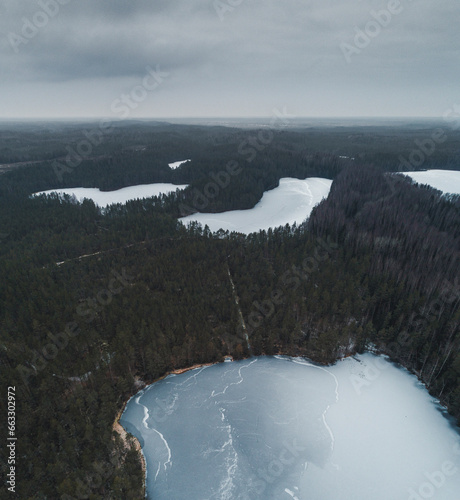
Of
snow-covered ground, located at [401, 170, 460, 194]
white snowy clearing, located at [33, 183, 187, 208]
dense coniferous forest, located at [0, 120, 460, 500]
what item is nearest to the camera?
dense coniferous forest, located at [0, 120, 460, 500]

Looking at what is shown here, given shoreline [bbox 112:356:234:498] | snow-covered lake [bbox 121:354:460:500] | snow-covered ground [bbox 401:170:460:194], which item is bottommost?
snow-covered lake [bbox 121:354:460:500]

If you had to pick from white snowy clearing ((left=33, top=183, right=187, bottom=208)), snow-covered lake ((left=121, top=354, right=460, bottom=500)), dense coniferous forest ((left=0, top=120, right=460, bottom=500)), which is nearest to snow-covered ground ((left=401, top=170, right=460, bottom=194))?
dense coniferous forest ((left=0, top=120, right=460, bottom=500))

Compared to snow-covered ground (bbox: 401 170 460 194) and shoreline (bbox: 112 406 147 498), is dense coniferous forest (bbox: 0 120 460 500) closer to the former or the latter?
shoreline (bbox: 112 406 147 498)

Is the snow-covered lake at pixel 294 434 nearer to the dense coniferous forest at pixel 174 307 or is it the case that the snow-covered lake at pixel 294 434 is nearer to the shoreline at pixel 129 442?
the shoreline at pixel 129 442

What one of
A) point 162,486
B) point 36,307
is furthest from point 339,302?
point 36,307

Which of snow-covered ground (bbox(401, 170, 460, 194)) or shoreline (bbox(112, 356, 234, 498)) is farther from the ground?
snow-covered ground (bbox(401, 170, 460, 194))

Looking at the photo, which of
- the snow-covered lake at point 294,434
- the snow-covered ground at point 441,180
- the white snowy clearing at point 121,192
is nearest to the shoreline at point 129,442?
the snow-covered lake at point 294,434
